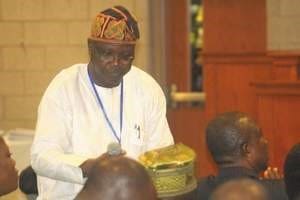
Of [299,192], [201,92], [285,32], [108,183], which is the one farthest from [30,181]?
[201,92]

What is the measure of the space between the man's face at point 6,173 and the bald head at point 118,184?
118 cm

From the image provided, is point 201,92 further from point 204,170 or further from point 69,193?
point 69,193

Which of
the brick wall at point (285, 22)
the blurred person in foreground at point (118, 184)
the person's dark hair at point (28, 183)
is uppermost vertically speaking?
the brick wall at point (285, 22)

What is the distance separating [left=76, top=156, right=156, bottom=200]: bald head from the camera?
2051mm

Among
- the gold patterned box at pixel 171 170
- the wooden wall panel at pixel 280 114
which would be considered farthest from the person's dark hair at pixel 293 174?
the wooden wall panel at pixel 280 114

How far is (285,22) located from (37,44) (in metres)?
1.89

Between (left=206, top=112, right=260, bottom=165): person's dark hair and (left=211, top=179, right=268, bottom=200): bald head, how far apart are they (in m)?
1.12

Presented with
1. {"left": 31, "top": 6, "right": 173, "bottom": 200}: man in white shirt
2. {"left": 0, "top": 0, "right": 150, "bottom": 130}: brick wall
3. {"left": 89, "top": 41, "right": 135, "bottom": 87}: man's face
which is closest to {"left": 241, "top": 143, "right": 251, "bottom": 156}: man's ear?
{"left": 31, "top": 6, "right": 173, "bottom": 200}: man in white shirt

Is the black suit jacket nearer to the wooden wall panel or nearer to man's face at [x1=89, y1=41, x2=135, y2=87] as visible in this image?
man's face at [x1=89, y1=41, x2=135, y2=87]

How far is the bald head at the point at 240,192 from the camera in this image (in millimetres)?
2254

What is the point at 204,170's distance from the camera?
23.4ft

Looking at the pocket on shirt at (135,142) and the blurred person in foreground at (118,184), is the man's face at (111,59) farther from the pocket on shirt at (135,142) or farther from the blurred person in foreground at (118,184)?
the blurred person in foreground at (118,184)

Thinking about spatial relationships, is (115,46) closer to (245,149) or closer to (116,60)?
(116,60)

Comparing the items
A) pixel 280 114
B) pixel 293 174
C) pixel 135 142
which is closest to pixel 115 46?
pixel 135 142
